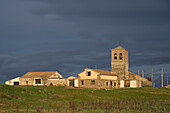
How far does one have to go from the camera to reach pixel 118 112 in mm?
28078

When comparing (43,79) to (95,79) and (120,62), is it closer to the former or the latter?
(95,79)

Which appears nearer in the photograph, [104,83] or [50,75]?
[104,83]

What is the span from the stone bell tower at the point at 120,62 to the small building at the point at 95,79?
197 inches

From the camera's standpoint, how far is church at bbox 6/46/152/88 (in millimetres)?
74562

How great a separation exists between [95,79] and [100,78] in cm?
150

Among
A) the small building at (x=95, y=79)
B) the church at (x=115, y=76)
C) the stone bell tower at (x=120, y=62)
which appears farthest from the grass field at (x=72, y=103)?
the stone bell tower at (x=120, y=62)

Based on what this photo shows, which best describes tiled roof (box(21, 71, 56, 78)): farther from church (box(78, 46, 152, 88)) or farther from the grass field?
the grass field

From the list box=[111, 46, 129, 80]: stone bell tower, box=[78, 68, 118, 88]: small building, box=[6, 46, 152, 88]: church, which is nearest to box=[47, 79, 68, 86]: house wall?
box=[6, 46, 152, 88]: church

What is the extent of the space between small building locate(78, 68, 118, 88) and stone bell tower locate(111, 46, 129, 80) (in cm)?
501

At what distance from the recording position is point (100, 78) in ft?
240

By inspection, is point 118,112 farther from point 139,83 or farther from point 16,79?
point 16,79

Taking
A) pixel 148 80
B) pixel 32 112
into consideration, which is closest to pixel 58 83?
pixel 148 80

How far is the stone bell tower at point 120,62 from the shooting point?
269 ft

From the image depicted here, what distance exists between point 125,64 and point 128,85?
655 cm
